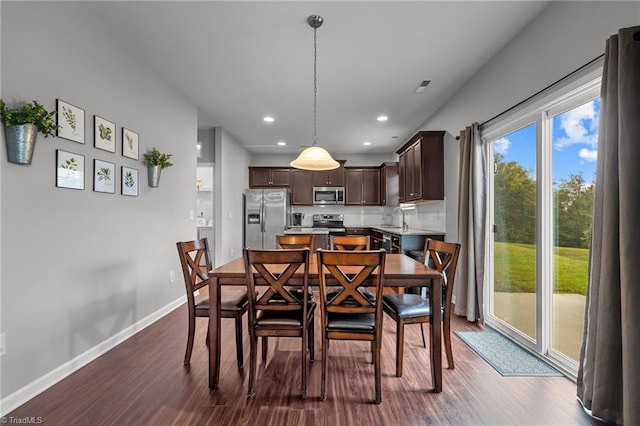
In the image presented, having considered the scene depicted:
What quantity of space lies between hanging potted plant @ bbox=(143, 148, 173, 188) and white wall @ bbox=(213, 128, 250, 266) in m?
2.10

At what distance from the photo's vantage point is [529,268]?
2.83m

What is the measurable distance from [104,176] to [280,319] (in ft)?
6.37

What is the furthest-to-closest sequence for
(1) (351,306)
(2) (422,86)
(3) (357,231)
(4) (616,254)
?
1. (3) (357,231)
2. (2) (422,86)
3. (1) (351,306)
4. (4) (616,254)

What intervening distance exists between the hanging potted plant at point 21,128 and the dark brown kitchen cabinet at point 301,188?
18.9 ft

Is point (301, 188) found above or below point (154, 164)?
above

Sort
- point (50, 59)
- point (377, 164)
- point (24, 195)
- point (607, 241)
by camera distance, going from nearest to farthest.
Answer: point (607, 241)
point (24, 195)
point (50, 59)
point (377, 164)

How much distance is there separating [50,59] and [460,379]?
11.8ft

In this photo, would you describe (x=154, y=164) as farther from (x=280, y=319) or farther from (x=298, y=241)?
(x=280, y=319)

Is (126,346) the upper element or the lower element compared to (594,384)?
lower

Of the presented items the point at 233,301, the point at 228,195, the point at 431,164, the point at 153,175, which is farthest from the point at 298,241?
the point at 228,195

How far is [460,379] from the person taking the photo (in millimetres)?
2227

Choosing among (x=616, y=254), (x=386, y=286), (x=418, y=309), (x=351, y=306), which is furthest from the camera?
(x=418, y=309)

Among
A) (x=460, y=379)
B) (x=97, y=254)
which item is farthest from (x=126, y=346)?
(x=460, y=379)

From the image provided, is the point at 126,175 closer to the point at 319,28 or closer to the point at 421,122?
the point at 319,28
